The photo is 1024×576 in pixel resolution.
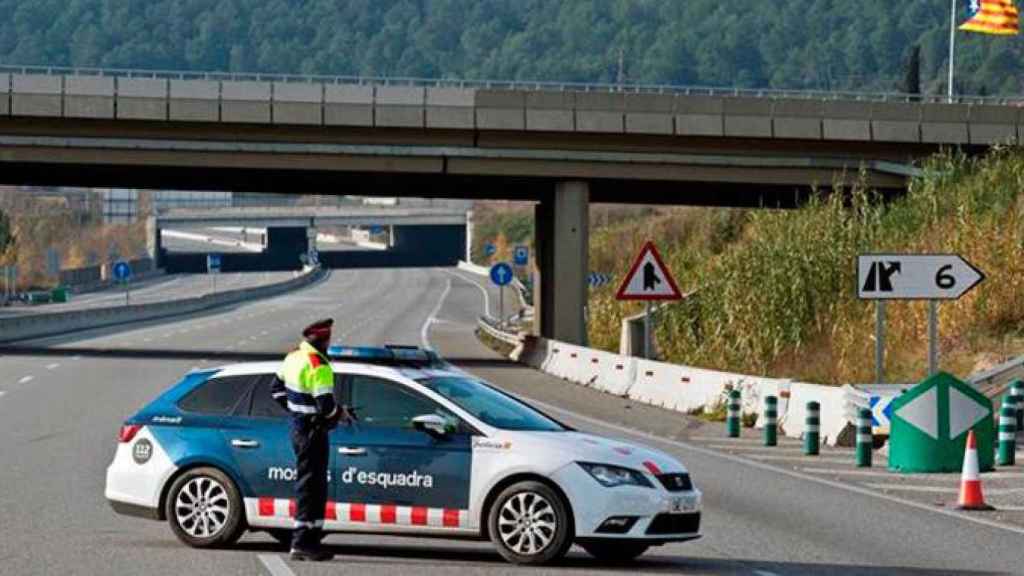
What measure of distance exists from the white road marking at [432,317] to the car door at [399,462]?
50606 millimetres

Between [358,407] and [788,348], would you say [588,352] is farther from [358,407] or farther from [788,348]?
[358,407]

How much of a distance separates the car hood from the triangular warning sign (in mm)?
21542

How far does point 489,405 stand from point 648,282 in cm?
2141

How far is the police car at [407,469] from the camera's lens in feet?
49.4

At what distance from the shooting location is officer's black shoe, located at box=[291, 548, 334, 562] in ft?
49.4

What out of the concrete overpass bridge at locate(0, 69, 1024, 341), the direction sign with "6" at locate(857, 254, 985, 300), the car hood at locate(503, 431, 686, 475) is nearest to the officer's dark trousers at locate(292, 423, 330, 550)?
the car hood at locate(503, 431, 686, 475)

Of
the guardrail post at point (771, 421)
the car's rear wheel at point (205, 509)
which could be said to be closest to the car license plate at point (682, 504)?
the car's rear wheel at point (205, 509)

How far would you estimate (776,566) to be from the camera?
15.6 metres

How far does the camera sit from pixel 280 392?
51.0 feet

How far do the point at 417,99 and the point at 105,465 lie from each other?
103ft

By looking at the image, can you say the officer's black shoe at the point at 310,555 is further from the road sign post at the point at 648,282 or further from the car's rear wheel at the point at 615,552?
the road sign post at the point at 648,282

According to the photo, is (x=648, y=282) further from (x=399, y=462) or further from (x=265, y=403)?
(x=399, y=462)

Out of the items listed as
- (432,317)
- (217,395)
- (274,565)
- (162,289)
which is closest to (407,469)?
(274,565)

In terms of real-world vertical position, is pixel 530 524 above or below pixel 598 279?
below
